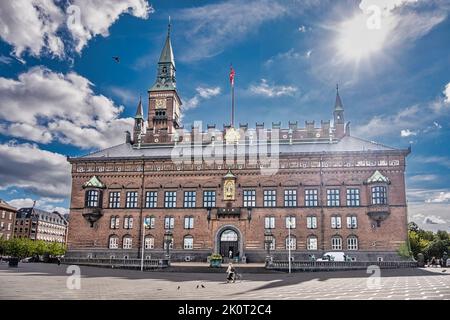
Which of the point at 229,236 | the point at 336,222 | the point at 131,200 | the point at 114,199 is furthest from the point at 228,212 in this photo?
the point at 114,199

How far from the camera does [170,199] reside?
59594 millimetres

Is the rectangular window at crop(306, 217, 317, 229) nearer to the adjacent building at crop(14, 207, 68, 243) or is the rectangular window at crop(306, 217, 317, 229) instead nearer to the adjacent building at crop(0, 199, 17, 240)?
the adjacent building at crop(0, 199, 17, 240)

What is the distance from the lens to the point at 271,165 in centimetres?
5756

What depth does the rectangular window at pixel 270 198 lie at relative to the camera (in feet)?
Answer: 186

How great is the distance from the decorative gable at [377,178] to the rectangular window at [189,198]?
79.4ft

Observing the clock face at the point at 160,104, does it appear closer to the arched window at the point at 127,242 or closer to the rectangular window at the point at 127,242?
the arched window at the point at 127,242

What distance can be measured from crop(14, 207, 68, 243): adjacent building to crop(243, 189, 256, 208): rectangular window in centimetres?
10234

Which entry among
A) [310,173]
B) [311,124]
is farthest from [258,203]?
[311,124]

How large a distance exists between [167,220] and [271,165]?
1703 centimetres

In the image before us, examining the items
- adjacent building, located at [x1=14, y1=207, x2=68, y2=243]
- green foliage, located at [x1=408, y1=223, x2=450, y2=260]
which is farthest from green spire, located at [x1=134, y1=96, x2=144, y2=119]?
adjacent building, located at [x1=14, y1=207, x2=68, y2=243]

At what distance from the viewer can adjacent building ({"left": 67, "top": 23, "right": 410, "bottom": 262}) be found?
177ft

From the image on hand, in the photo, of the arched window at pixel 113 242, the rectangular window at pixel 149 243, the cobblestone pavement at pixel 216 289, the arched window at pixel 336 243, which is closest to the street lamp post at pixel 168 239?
the rectangular window at pixel 149 243
